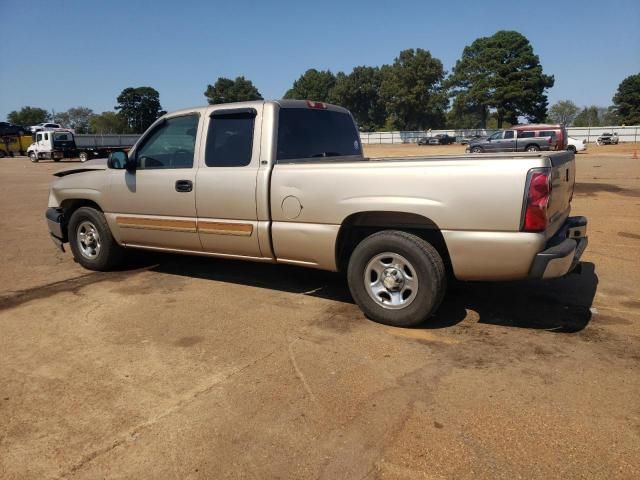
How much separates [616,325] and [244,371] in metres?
3.07

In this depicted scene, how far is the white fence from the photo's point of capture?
61.0 meters

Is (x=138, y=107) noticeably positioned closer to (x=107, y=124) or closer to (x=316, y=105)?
(x=107, y=124)

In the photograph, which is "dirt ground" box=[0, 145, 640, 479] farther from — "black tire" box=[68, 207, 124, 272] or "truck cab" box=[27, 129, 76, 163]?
"truck cab" box=[27, 129, 76, 163]

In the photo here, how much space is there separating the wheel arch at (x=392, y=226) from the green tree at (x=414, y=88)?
82856 mm

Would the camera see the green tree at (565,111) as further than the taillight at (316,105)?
Yes

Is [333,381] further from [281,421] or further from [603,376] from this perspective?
[603,376]

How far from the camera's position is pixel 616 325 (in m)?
4.14

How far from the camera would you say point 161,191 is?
17.2 feet

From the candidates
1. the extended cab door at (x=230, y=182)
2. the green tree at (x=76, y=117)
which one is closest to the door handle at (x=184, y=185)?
the extended cab door at (x=230, y=182)

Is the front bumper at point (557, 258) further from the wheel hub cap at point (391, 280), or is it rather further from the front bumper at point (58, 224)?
the front bumper at point (58, 224)

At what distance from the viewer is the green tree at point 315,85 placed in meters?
114

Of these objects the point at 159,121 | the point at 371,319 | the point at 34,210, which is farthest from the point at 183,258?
the point at 34,210

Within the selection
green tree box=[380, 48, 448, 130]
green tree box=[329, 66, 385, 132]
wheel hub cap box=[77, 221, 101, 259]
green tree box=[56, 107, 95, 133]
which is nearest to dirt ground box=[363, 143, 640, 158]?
wheel hub cap box=[77, 221, 101, 259]

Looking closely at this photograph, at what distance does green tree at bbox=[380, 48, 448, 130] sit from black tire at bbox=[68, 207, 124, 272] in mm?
81824
